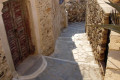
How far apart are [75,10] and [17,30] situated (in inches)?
388

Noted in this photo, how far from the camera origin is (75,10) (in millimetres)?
13844

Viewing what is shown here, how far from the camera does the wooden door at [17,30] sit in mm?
4187

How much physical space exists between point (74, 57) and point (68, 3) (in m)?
8.63

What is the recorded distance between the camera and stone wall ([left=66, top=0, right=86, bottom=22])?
541 inches

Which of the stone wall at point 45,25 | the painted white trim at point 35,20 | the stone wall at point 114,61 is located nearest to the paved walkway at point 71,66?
the stone wall at point 45,25

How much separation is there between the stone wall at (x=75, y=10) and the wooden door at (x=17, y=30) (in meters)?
9.09

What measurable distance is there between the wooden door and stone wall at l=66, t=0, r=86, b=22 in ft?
29.8

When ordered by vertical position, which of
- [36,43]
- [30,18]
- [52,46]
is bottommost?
[52,46]

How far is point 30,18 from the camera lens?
15.7ft

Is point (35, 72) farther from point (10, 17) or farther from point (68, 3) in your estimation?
point (68, 3)

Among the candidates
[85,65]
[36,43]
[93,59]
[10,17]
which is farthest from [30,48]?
[93,59]

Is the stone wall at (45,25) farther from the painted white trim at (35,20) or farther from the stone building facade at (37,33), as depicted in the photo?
the painted white trim at (35,20)

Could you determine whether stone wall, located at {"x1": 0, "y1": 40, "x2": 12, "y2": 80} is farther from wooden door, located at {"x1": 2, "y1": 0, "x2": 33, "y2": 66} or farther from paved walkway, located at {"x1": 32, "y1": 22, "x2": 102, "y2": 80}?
paved walkway, located at {"x1": 32, "y1": 22, "x2": 102, "y2": 80}

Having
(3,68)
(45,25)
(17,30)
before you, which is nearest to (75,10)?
(45,25)
